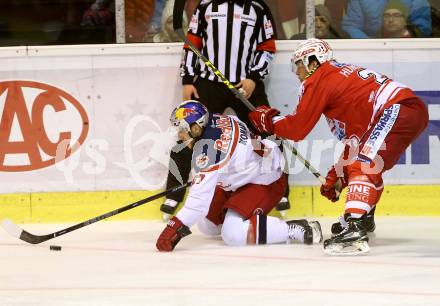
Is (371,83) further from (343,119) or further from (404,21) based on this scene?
(404,21)

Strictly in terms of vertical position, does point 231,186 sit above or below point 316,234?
above

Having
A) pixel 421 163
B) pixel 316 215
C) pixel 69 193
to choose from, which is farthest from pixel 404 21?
pixel 69 193

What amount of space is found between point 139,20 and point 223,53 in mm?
556

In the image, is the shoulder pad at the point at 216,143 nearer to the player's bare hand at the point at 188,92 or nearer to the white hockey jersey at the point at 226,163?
the white hockey jersey at the point at 226,163

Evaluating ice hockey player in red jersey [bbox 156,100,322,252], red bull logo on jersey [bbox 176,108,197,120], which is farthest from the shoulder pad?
red bull logo on jersey [bbox 176,108,197,120]

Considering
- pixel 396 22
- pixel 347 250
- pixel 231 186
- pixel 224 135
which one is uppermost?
pixel 396 22

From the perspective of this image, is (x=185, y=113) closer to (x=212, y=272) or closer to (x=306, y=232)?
(x=306, y=232)

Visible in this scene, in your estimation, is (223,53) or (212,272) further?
(223,53)

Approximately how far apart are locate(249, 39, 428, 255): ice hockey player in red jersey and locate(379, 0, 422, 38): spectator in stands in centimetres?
119

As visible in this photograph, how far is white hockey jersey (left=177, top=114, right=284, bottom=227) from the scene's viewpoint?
199 inches

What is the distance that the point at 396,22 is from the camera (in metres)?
6.25

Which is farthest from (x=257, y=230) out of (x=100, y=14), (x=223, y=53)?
(x=100, y=14)

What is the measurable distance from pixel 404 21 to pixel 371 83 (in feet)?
4.29

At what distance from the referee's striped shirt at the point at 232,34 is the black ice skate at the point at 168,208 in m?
0.67
